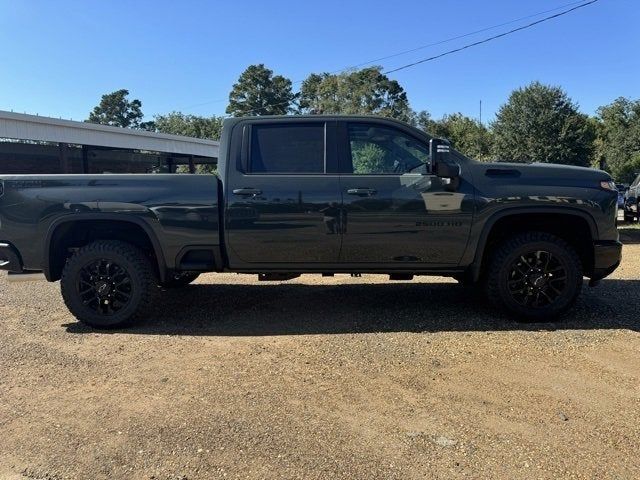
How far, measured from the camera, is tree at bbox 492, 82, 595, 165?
35.1 metres

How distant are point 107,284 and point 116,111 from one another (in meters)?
100

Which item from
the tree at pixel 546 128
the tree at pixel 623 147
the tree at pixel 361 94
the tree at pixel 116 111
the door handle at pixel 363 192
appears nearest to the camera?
the door handle at pixel 363 192

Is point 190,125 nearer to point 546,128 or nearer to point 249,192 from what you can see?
point 546,128

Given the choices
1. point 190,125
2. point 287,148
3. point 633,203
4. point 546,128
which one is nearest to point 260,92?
Answer: point 190,125

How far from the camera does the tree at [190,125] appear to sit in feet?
232

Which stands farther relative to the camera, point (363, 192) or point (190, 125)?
point (190, 125)

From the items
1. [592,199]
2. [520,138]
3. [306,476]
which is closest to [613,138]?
[520,138]

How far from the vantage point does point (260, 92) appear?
7031cm

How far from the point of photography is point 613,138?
44.6m

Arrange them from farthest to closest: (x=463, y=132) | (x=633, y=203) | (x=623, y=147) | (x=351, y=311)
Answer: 1. (x=463, y=132)
2. (x=623, y=147)
3. (x=633, y=203)
4. (x=351, y=311)

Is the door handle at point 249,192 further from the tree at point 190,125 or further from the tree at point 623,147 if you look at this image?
the tree at point 190,125

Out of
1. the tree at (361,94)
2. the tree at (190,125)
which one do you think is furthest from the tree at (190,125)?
the tree at (361,94)

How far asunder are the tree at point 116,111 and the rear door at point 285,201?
97.8 meters

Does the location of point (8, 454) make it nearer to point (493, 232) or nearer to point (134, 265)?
point (134, 265)
